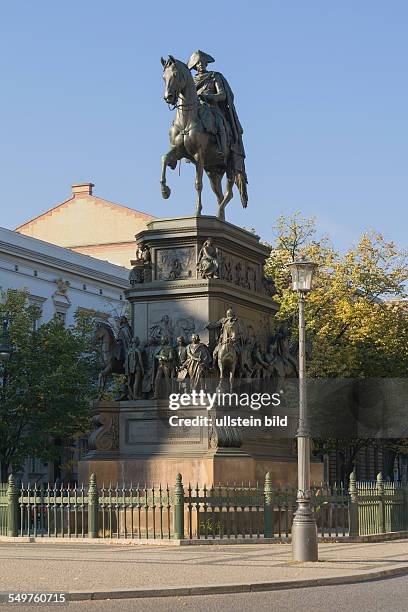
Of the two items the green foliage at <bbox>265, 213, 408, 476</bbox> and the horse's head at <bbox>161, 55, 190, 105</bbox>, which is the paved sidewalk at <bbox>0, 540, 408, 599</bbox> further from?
the green foliage at <bbox>265, 213, 408, 476</bbox>

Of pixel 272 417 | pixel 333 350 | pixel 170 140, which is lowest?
pixel 272 417

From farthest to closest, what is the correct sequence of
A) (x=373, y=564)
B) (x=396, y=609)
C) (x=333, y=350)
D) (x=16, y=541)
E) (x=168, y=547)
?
(x=333, y=350), (x=16, y=541), (x=168, y=547), (x=373, y=564), (x=396, y=609)

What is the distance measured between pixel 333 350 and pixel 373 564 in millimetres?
32447

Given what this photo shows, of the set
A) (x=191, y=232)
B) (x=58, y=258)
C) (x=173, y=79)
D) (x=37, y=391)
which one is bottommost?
(x=37, y=391)

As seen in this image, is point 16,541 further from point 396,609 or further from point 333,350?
point 333,350

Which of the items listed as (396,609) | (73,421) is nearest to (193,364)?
(396,609)

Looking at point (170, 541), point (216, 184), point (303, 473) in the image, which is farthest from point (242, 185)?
point (303, 473)

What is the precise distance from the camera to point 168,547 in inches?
982

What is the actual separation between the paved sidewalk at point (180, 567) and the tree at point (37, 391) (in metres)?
29.8

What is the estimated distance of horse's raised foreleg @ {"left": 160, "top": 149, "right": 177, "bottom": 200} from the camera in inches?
1251

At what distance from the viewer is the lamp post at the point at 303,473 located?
2119 cm

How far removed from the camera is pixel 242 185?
3353 centimetres

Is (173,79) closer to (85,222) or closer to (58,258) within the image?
(58,258)

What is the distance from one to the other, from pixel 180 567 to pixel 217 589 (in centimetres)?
310
